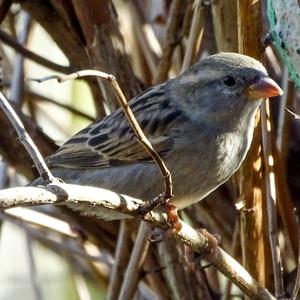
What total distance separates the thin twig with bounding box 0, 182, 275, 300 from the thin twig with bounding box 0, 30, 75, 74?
111 centimetres

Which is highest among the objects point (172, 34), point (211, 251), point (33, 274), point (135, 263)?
point (172, 34)

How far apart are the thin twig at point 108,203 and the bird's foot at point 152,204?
12 mm

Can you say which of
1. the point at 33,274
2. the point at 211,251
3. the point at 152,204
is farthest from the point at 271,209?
the point at 33,274

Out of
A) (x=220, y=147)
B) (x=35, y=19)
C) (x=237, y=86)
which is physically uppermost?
(x=35, y=19)

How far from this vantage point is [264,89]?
8.88 feet

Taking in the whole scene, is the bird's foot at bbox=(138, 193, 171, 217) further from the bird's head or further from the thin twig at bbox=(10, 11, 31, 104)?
the thin twig at bbox=(10, 11, 31, 104)

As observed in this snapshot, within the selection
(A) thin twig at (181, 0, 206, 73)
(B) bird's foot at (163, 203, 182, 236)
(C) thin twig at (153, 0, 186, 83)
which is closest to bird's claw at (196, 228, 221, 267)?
(B) bird's foot at (163, 203, 182, 236)

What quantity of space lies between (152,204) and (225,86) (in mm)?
913

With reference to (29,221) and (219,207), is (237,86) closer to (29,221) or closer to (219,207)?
(219,207)

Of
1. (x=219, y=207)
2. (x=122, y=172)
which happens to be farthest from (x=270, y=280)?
(x=122, y=172)

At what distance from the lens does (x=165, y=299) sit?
10.6ft

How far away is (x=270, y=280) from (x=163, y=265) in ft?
1.39

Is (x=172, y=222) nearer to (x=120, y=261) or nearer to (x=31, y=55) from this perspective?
(x=120, y=261)

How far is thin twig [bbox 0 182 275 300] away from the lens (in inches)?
71.0
